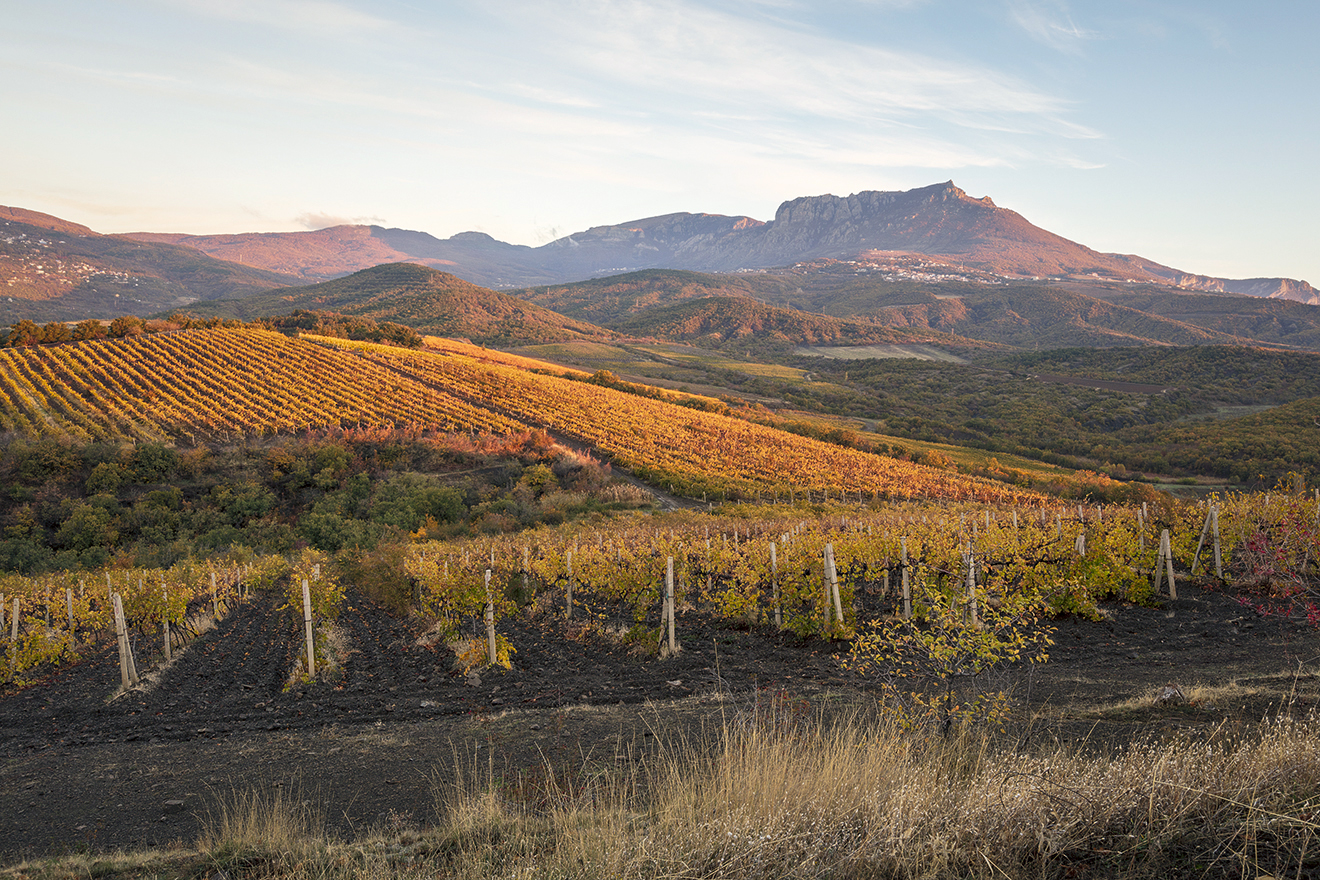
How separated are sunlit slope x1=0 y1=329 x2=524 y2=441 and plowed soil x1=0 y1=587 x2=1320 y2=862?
48550 millimetres

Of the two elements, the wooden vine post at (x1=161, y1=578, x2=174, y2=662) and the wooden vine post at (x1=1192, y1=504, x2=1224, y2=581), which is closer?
the wooden vine post at (x1=1192, y1=504, x2=1224, y2=581)

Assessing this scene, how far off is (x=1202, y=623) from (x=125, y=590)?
26410 mm

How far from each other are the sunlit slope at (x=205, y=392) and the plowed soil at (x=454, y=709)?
48.6 meters

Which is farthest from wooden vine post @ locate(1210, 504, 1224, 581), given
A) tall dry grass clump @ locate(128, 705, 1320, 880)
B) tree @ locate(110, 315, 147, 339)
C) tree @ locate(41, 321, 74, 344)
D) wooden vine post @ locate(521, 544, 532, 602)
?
tree @ locate(41, 321, 74, 344)

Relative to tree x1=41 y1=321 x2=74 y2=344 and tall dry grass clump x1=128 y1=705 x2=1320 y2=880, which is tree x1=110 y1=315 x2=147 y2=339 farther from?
tall dry grass clump x1=128 y1=705 x2=1320 y2=880

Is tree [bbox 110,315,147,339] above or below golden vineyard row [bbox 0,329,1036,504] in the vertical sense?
above

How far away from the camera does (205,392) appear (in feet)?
207

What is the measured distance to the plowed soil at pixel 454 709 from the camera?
6879 mm

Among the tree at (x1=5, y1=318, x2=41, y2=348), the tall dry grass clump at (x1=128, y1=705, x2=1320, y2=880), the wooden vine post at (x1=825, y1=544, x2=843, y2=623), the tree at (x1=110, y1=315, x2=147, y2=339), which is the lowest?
the wooden vine post at (x1=825, y1=544, x2=843, y2=623)

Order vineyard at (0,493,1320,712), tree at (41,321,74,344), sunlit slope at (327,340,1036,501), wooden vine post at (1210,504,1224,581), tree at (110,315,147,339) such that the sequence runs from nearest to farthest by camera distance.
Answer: vineyard at (0,493,1320,712) < wooden vine post at (1210,504,1224,581) < sunlit slope at (327,340,1036,501) < tree at (41,321,74,344) < tree at (110,315,147,339)

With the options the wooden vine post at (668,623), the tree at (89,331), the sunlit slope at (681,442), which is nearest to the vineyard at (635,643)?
the wooden vine post at (668,623)

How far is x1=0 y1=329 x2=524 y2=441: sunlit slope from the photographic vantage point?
2157 inches

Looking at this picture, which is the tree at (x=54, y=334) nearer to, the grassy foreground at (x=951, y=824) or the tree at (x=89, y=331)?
the tree at (x=89, y=331)

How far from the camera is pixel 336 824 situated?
6.05 m
